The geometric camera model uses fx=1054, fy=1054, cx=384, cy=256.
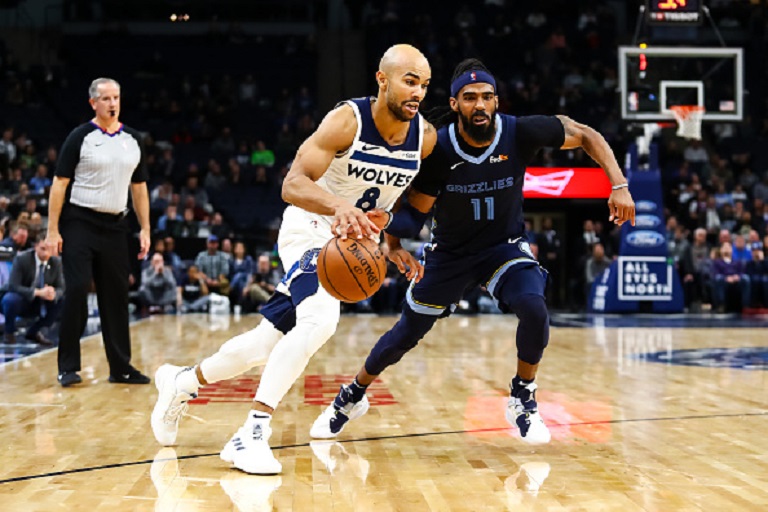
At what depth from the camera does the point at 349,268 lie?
13.1 ft

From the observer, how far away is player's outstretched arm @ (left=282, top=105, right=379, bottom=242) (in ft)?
12.7

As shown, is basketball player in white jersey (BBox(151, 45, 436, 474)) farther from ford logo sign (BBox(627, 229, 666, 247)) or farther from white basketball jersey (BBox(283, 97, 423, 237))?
ford logo sign (BBox(627, 229, 666, 247))

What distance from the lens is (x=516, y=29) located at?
24547 millimetres

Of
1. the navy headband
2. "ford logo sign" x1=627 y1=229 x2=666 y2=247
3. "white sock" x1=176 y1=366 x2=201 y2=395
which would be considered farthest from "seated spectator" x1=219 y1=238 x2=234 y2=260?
the navy headband

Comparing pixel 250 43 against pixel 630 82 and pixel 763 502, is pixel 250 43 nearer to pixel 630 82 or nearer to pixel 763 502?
pixel 630 82

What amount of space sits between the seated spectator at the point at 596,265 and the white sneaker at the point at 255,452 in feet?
45.6

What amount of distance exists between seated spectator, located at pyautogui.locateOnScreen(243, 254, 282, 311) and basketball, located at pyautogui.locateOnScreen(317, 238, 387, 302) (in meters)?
12.1

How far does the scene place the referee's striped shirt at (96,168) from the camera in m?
6.82

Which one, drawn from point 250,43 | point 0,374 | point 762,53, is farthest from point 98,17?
point 0,374

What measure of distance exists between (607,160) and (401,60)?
1.20m

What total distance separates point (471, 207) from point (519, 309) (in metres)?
0.56

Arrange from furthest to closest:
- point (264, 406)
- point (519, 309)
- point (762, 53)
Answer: point (762, 53) < point (519, 309) < point (264, 406)

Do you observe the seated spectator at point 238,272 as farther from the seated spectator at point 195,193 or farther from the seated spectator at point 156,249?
the seated spectator at point 195,193

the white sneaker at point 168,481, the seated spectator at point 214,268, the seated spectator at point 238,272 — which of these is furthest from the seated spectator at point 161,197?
the white sneaker at point 168,481
